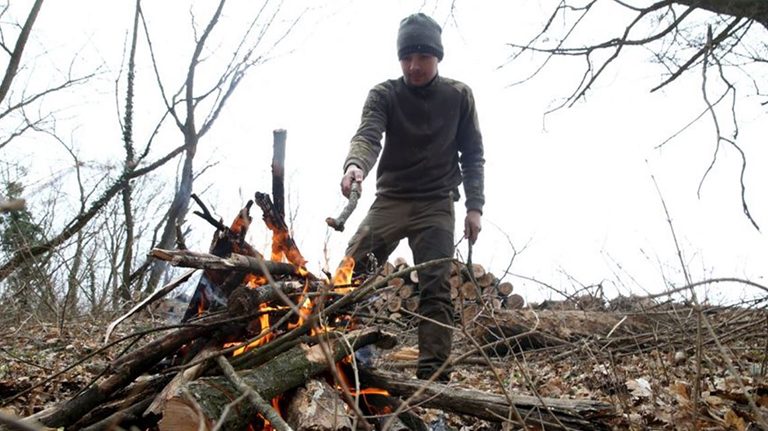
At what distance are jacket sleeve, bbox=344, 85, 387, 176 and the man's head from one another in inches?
9.2

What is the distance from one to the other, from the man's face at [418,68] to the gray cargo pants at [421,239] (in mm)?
807

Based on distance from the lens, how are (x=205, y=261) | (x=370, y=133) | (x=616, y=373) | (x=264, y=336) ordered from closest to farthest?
1. (x=205, y=261)
2. (x=264, y=336)
3. (x=616, y=373)
4. (x=370, y=133)

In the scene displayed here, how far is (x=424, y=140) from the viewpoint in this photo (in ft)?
11.9

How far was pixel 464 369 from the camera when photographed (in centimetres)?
479

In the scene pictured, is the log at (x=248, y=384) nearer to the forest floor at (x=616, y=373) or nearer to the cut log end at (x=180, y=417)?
the cut log end at (x=180, y=417)

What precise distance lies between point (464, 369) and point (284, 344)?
296cm

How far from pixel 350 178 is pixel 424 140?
92cm

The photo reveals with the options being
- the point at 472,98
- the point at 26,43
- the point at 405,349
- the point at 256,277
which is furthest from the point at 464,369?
the point at 26,43

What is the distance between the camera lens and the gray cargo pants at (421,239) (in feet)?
10.4

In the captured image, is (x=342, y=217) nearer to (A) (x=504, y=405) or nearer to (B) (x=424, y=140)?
(A) (x=504, y=405)

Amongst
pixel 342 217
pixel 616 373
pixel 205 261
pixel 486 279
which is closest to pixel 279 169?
pixel 342 217

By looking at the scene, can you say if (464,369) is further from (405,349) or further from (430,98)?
(430,98)

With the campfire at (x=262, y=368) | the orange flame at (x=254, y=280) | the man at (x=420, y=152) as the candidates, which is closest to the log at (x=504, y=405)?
the campfire at (x=262, y=368)

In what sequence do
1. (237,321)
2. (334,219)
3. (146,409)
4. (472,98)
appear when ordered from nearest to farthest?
(146,409) → (237,321) → (334,219) → (472,98)
